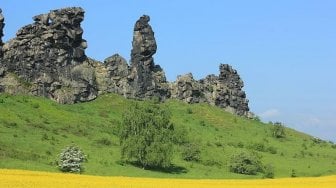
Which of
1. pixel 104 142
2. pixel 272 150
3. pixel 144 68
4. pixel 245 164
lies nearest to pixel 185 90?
pixel 144 68

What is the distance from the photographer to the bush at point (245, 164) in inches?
4067

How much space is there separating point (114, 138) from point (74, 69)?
31.8 meters

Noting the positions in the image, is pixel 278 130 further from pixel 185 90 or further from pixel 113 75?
pixel 113 75

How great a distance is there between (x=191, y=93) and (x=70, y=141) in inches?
2410

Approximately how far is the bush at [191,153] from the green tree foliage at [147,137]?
6.19m

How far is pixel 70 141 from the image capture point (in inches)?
4050

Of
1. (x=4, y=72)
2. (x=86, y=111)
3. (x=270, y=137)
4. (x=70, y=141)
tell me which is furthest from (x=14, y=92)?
(x=270, y=137)

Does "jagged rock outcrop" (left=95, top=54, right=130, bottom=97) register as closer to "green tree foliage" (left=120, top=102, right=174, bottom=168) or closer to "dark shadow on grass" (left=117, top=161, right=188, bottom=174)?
"green tree foliage" (left=120, top=102, right=174, bottom=168)

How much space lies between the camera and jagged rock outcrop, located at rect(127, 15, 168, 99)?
496ft

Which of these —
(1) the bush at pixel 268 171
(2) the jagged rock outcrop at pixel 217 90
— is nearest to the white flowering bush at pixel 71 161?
(1) the bush at pixel 268 171

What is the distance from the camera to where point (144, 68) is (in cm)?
15438

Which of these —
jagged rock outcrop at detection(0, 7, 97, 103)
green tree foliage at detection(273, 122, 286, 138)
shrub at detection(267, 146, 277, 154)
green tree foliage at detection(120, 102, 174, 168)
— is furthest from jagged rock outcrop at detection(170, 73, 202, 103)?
green tree foliage at detection(120, 102, 174, 168)

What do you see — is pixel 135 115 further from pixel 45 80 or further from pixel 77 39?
pixel 77 39

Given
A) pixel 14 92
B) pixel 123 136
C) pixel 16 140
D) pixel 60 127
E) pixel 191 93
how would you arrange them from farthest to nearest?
pixel 191 93
pixel 14 92
pixel 60 127
pixel 123 136
pixel 16 140
